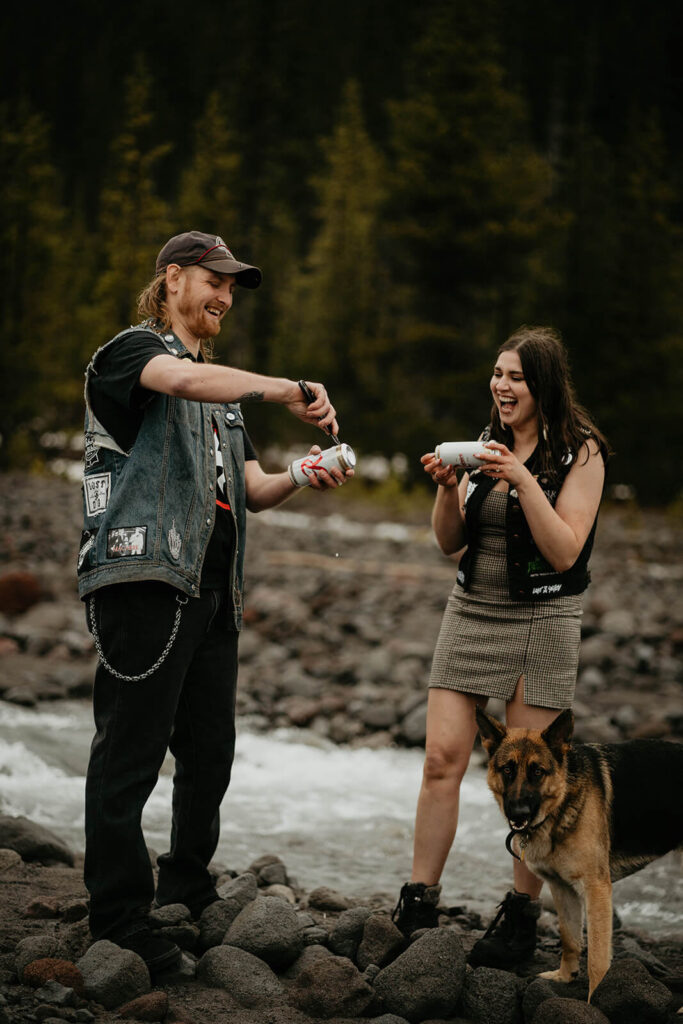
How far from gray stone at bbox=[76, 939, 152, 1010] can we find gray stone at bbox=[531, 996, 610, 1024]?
1341 millimetres

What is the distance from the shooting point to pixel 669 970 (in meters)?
4.43

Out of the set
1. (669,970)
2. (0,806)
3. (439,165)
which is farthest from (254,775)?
(439,165)

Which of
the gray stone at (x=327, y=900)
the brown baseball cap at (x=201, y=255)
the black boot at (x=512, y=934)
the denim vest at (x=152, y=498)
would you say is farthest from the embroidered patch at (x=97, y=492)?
the gray stone at (x=327, y=900)

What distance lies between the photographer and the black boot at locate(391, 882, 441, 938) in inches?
167

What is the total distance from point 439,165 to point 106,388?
23.1m

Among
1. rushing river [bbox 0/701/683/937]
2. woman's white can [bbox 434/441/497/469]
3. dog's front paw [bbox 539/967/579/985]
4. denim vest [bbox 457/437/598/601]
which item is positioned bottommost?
rushing river [bbox 0/701/683/937]

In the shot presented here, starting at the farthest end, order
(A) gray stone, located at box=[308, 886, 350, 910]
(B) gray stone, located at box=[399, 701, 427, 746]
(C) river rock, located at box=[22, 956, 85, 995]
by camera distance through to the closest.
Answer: (B) gray stone, located at box=[399, 701, 427, 746], (A) gray stone, located at box=[308, 886, 350, 910], (C) river rock, located at box=[22, 956, 85, 995]

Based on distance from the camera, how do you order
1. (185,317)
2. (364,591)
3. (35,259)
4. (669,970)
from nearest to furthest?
(185,317) → (669,970) → (364,591) → (35,259)

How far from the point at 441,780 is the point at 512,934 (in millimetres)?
710

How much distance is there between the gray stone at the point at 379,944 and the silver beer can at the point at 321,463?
68.8 inches

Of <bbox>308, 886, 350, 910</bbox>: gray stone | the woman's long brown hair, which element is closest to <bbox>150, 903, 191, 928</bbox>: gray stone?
<bbox>308, 886, 350, 910</bbox>: gray stone

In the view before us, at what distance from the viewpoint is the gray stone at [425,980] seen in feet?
12.2

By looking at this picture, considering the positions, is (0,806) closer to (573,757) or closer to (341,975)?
(341,975)

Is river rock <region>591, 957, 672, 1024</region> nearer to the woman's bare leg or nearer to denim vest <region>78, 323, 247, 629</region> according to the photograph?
the woman's bare leg
